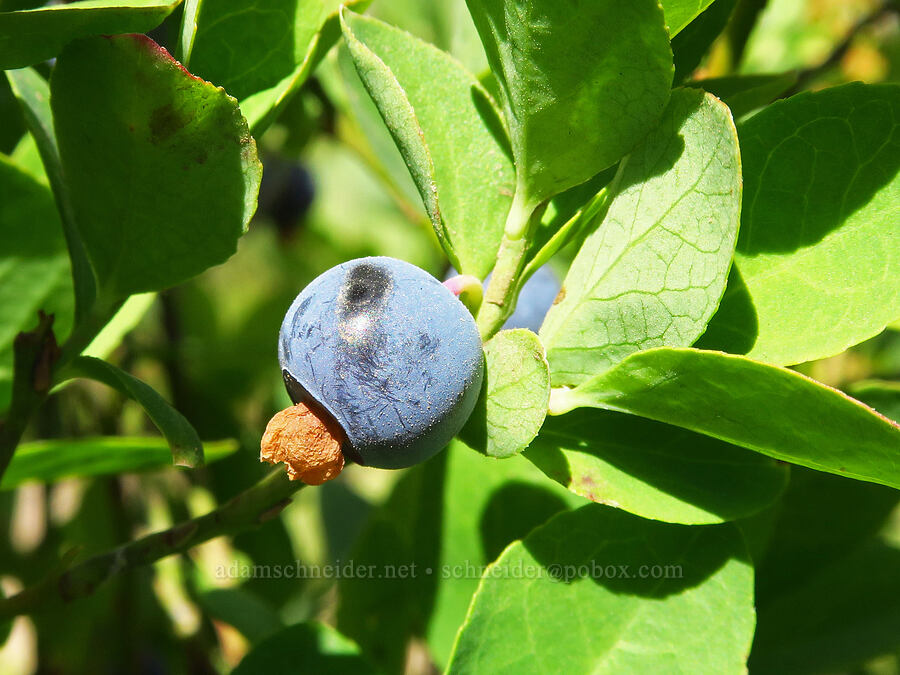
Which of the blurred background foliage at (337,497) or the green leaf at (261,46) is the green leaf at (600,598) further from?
the green leaf at (261,46)

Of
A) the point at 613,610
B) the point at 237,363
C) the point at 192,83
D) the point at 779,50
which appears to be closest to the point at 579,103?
the point at 192,83

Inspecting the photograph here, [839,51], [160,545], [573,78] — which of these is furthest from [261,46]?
[839,51]

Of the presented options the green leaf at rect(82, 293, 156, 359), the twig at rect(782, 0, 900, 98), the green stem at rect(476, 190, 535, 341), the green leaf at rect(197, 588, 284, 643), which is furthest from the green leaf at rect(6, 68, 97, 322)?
the twig at rect(782, 0, 900, 98)

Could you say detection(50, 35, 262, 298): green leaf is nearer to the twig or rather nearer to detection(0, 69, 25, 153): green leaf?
detection(0, 69, 25, 153): green leaf

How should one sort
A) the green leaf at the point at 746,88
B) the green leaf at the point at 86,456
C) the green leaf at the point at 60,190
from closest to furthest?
the green leaf at the point at 60,190, the green leaf at the point at 746,88, the green leaf at the point at 86,456

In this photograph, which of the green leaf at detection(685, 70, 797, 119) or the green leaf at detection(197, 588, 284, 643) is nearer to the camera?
the green leaf at detection(685, 70, 797, 119)

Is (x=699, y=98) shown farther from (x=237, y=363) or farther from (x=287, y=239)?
(x=287, y=239)

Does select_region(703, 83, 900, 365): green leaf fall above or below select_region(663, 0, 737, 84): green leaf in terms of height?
below

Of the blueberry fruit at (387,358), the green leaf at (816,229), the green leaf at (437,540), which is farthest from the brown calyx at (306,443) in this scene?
the green leaf at (437,540)
